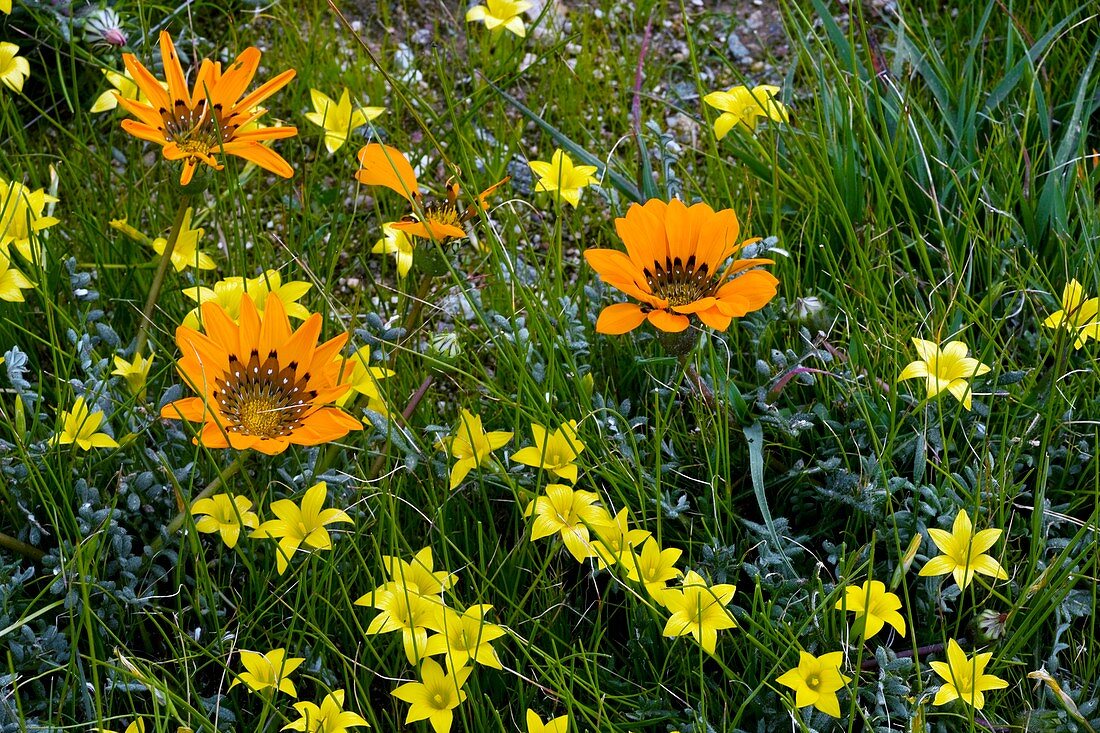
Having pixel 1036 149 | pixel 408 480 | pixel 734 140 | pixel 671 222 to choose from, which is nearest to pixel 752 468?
pixel 671 222

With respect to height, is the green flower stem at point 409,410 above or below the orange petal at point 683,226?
below

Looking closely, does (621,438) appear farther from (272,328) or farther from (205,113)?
(205,113)

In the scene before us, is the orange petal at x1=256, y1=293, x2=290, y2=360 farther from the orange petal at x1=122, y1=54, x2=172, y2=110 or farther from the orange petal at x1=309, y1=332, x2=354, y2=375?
the orange petal at x1=122, y1=54, x2=172, y2=110

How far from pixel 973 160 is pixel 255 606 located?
77.3 inches

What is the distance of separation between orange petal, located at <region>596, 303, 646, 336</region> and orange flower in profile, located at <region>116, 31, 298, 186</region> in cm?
67

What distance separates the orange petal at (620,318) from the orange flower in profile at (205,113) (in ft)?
2.20

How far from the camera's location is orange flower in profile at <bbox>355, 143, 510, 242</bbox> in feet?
6.33

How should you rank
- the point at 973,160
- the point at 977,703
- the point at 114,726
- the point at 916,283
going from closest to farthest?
the point at 977,703, the point at 114,726, the point at 916,283, the point at 973,160

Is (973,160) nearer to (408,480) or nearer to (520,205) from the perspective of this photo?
(520,205)

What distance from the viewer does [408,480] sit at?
216 cm

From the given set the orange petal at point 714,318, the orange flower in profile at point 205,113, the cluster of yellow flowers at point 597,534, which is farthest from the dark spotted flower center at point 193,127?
the orange petal at point 714,318

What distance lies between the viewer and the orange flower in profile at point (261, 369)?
5.97 ft

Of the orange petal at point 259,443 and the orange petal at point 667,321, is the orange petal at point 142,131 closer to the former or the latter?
the orange petal at point 259,443

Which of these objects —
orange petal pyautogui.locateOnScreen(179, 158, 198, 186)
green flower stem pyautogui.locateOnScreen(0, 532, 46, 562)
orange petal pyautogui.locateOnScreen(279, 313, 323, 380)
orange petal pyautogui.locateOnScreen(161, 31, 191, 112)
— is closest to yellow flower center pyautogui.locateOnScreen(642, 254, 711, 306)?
orange petal pyautogui.locateOnScreen(279, 313, 323, 380)
